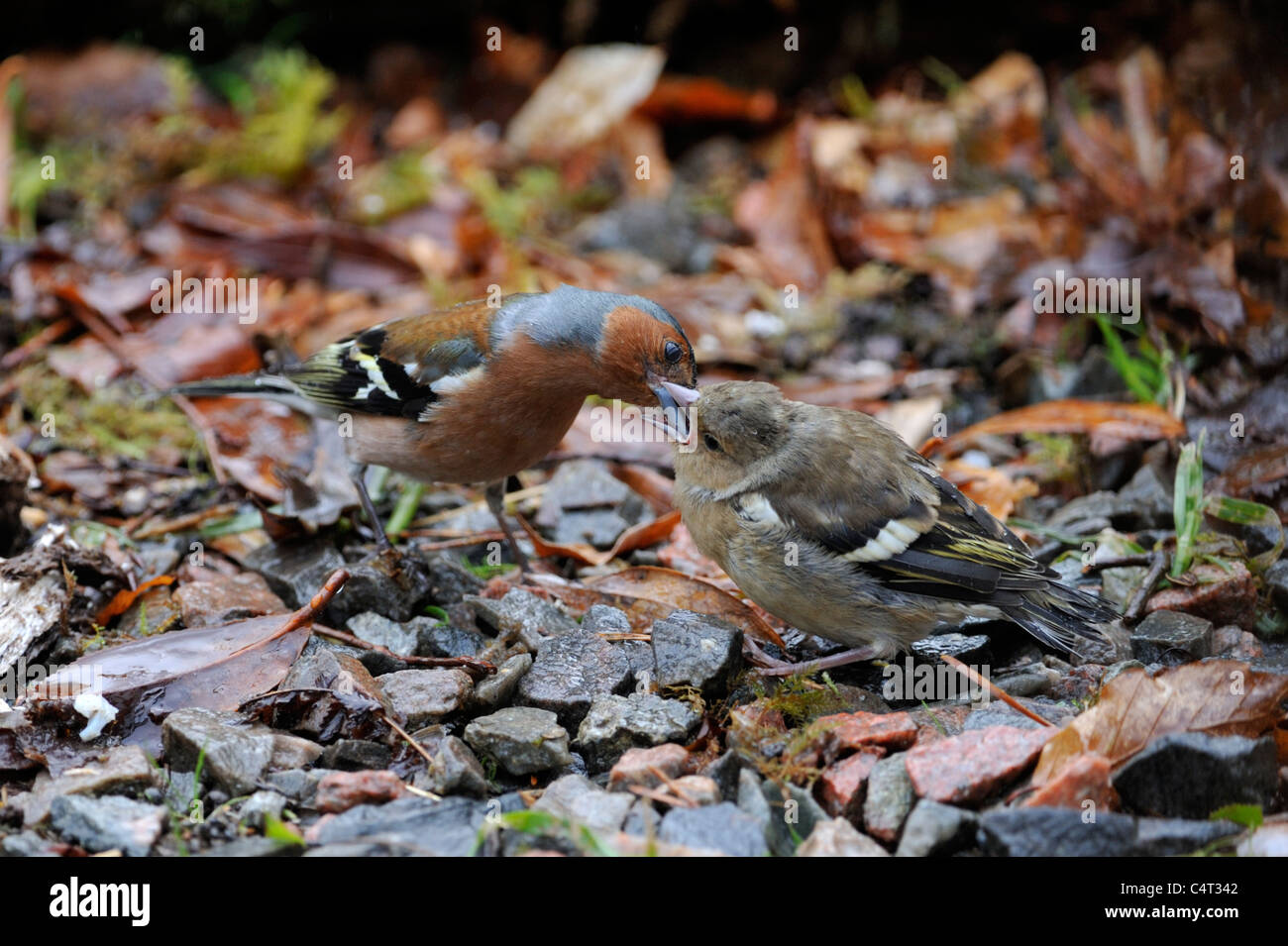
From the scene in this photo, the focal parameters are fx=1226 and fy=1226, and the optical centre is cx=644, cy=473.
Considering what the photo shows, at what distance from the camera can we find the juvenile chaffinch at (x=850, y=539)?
13.3ft

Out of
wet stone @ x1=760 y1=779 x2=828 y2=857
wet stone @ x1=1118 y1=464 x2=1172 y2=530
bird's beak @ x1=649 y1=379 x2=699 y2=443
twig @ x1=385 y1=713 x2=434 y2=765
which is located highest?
bird's beak @ x1=649 y1=379 x2=699 y2=443

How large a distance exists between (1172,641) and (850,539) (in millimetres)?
1110

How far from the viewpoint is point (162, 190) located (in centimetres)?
813

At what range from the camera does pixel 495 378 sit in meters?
4.99

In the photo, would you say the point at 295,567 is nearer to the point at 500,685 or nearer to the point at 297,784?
the point at 500,685

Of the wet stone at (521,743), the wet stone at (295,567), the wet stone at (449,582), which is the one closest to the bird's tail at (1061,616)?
the wet stone at (521,743)

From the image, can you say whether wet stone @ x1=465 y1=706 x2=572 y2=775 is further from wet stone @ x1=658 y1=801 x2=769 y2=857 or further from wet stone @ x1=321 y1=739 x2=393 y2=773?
wet stone @ x1=658 y1=801 x2=769 y2=857

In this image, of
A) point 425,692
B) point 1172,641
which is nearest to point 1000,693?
point 1172,641

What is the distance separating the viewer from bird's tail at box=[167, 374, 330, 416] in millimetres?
5621

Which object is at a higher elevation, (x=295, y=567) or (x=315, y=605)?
(x=315, y=605)

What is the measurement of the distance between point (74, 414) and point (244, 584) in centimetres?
193

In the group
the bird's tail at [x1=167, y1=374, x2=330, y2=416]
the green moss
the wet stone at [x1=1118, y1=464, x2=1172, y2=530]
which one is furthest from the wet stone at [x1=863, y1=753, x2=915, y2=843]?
the green moss

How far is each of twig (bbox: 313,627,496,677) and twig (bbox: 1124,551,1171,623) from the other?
2247 millimetres
